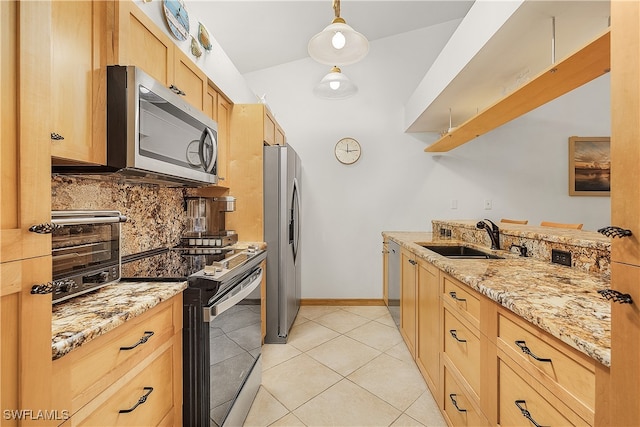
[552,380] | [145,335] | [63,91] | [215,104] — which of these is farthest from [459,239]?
[63,91]

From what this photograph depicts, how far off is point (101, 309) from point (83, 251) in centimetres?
26

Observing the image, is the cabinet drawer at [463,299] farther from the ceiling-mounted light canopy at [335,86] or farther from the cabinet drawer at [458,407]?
the ceiling-mounted light canopy at [335,86]

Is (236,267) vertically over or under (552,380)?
over

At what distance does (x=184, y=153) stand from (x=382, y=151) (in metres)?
2.58

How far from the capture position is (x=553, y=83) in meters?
1.64

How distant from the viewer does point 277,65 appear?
3508 millimetres

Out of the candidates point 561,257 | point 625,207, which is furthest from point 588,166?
point 625,207

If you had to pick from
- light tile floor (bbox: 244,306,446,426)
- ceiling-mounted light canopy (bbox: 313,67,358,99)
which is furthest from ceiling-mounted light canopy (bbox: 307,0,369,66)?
light tile floor (bbox: 244,306,446,426)

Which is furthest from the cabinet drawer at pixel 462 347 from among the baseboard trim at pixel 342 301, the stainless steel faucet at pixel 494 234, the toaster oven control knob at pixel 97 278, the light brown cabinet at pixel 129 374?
the baseboard trim at pixel 342 301

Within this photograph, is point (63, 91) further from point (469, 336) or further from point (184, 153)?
point (469, 336)

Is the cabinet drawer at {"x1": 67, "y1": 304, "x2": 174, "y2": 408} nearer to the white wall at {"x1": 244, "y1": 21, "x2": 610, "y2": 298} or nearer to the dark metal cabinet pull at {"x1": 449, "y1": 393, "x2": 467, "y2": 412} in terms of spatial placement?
the dark metal cabinet pull at {"x1": 449, "y1": 393, "x2": 467, "y2": 412}

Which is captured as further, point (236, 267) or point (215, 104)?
point (215, 104)

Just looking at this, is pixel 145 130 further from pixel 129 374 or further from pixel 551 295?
pixel 551 295

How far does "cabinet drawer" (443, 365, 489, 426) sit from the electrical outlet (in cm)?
81
